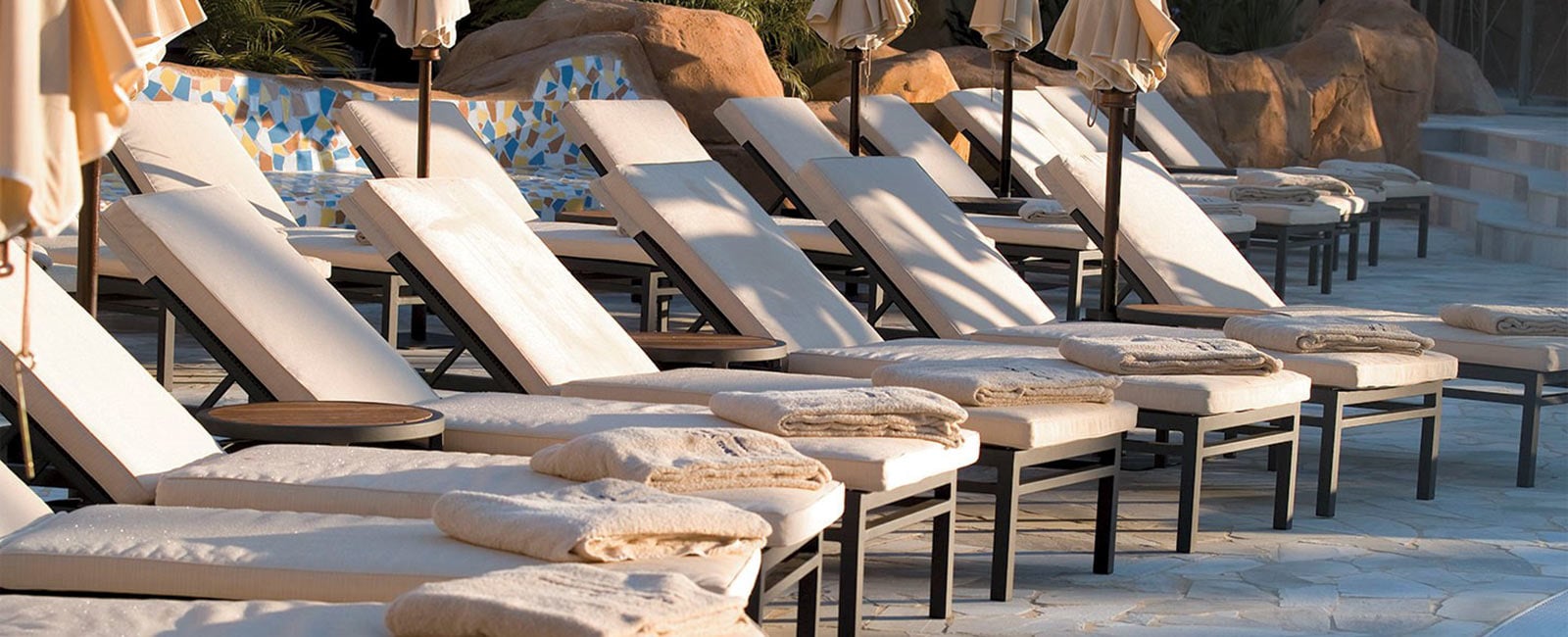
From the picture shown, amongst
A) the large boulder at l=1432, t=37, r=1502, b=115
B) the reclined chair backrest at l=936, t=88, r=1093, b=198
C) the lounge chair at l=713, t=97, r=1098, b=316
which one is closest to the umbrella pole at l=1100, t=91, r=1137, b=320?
the lounge chair at l=713, t=97, r=1098, b=316

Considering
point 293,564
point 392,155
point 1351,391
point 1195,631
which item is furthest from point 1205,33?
point 293,564

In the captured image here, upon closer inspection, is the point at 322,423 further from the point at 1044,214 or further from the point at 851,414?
the point at 1044,214

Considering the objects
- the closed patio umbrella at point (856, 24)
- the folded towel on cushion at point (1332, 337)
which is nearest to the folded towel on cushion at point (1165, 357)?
the folded towel on cushion at point (1332, 337)

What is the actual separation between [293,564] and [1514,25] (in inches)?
812

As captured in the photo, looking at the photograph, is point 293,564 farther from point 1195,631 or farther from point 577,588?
point 1195,631

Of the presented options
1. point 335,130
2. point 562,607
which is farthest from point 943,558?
point 335,130

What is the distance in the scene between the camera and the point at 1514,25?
70.2 feet

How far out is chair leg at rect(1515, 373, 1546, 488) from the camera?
5.78 metres

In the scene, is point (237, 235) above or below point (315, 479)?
above

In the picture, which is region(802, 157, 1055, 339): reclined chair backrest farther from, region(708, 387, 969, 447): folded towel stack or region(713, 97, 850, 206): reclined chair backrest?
region(708, 387, 969, 447): folded towel stack

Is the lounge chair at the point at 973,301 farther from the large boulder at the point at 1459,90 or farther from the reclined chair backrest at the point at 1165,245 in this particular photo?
the large boulder at the point at 1459,90

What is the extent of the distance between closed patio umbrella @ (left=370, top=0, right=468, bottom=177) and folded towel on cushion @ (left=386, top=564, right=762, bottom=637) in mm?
4698

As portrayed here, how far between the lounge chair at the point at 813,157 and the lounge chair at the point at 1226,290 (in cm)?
69

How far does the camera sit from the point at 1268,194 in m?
10.3
